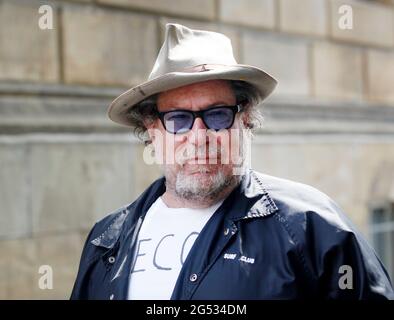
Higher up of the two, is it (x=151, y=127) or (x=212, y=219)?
(x=151, y=127)

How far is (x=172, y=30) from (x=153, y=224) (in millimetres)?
813

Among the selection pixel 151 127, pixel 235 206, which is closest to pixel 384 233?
pixel 151 127

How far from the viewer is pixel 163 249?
8.04ft

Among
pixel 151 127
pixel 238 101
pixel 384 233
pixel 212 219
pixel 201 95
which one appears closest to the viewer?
pixel 212 219

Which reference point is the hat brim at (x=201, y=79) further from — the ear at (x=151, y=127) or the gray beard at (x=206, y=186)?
the gray beard at (x=206, y=186)

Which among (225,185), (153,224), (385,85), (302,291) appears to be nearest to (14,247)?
(153,224)

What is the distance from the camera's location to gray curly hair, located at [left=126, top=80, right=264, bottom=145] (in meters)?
2.67

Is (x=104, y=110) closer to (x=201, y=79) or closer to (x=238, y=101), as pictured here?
(x=238, y=101)

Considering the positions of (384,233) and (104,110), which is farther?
Answer: (384,233)

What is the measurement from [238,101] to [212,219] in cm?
55

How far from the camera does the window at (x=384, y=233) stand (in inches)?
301

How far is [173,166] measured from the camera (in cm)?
258

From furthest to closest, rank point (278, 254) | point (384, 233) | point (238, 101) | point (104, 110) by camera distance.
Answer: point (384, 233), point (104, 110), point (238, 101), point (278, 254)

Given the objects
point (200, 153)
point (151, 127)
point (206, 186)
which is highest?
point (151, 127)
